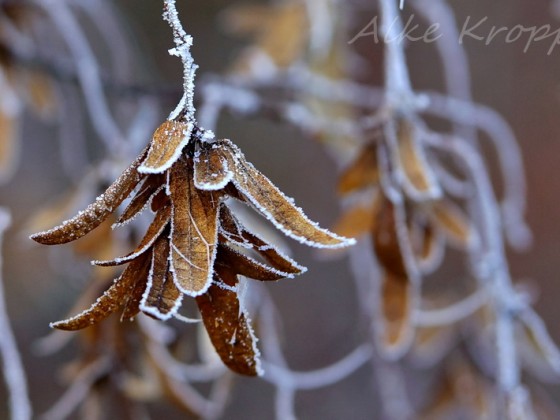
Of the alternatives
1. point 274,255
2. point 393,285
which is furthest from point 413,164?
point 274,255

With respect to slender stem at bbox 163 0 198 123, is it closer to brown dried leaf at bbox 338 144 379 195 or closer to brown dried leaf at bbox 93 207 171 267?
brown dried leaf at bbox 93 207 171 267

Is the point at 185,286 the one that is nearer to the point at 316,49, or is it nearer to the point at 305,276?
the point at 316,49

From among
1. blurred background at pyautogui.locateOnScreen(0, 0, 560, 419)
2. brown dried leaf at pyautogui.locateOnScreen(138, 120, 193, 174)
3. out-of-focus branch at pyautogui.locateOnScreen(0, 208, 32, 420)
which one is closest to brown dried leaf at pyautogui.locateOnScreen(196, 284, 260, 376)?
brown dried leaf at pyautogui.locateOnScreen(138, 120, 193, 174)

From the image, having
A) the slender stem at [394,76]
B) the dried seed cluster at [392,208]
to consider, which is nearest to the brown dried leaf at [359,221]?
the dried seed cluster at [392,208]

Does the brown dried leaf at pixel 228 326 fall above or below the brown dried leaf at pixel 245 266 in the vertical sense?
below

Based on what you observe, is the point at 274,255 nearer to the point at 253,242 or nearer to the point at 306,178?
the point at 253,242

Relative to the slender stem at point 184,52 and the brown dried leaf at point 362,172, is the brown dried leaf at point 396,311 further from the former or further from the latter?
the slender stem at point 184,52
